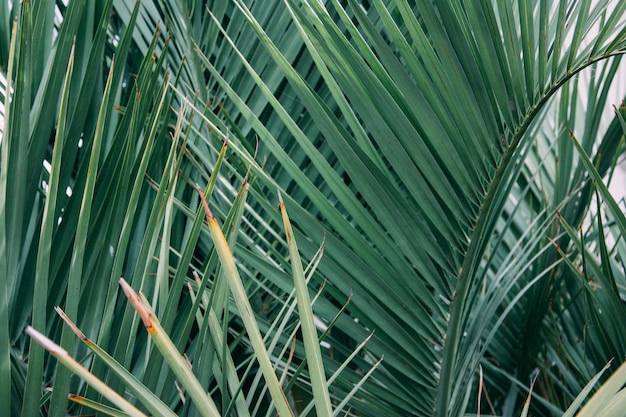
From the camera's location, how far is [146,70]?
23.1 inches

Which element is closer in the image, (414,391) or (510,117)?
(510,117)

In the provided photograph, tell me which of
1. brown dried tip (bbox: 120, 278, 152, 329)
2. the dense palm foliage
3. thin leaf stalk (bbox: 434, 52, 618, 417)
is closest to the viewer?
brown dried tip (bbox: 120, 278, 152, 329)

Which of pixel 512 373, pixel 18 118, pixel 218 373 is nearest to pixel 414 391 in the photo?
pixel 218 373

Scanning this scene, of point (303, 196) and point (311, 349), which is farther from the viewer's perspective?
point (303, 196)

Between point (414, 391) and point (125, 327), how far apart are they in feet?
1.13

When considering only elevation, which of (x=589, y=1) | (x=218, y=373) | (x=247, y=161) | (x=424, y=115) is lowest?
(x=218, y=373)

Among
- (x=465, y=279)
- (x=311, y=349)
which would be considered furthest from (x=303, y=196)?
(x=311, y=349)

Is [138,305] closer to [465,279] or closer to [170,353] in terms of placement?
[170,353]

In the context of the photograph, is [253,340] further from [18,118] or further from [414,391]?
[414,391]

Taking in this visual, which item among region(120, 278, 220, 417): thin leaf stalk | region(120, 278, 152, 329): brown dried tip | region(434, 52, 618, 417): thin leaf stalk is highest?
region(434, 52, 618, 417): thin leaf stalk

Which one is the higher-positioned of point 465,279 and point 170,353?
point 465,279

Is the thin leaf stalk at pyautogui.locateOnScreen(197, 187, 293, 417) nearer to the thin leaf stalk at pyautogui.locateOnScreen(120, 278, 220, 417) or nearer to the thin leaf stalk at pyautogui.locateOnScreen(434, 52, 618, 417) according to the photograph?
the thin leaf stalk at pyautogui.locateOnScreen(120, 278, 220, 417)

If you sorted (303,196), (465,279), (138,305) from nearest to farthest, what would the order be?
(138,305), (465,279), (303,196)

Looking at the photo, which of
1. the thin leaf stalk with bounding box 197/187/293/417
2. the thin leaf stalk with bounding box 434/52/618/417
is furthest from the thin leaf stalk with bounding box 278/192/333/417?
the thin leaf stalk with bounding box 434/52/618/417
